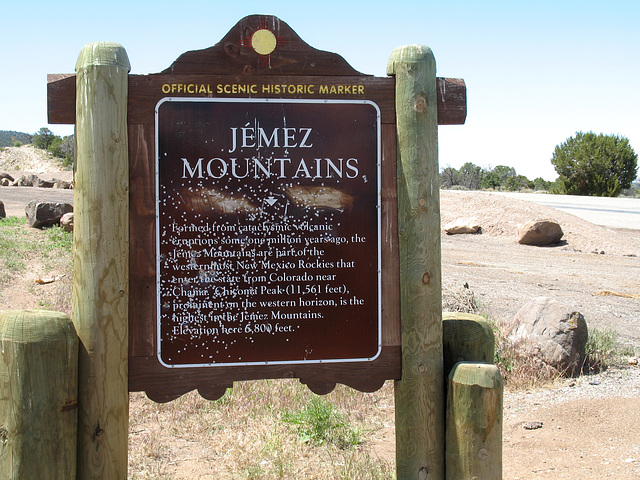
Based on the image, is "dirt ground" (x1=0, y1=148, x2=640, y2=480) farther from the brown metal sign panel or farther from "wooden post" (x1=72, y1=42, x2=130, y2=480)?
"wooden post" (x1=72, y1=42, x2=130, y2=480)

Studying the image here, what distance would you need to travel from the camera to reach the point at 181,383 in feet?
10.0

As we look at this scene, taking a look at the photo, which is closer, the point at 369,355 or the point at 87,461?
the point at 87,461

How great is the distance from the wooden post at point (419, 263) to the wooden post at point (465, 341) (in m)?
0.17

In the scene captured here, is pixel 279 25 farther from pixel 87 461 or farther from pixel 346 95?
pixel 87 461

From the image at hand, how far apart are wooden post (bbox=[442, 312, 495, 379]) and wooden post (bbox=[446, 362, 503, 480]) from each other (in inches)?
9.6

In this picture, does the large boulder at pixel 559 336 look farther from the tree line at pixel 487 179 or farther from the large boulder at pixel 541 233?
the tree line at pixel 487 179

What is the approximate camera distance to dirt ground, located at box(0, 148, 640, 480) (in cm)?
461

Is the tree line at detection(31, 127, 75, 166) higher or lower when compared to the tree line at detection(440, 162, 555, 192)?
higher

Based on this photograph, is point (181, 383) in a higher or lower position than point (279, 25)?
lower

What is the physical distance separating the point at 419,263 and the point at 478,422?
0.76m

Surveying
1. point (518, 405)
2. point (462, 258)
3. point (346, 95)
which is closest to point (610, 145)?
point (462, 258)

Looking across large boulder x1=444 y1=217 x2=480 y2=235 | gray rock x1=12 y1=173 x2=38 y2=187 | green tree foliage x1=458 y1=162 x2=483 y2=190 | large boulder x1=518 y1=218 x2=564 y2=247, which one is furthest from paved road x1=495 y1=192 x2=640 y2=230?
gray rock x1=12 y1=173 x2=38 y2=187

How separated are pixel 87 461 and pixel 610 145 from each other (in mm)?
45935

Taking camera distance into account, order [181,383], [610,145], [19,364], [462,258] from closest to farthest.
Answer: [19,364]
[181,383]
[462,258]
[610,145]
